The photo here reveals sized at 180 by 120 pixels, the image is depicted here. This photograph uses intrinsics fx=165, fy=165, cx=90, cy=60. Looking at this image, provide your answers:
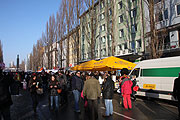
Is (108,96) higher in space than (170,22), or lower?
lower

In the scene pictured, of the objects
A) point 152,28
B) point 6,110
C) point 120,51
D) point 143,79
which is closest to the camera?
point 6,110

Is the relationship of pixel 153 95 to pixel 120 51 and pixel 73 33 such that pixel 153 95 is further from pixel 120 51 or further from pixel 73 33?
pixel 73 33

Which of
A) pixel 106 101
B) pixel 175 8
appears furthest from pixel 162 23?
pixel 106 101

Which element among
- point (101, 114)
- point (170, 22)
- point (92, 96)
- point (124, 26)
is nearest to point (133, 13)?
point (124, 26)

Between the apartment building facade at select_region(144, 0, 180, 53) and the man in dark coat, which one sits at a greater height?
the apartment building facade at select_region(144, 0, 180, 53)

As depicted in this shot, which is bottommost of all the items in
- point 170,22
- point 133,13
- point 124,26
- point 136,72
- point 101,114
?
point 101,114

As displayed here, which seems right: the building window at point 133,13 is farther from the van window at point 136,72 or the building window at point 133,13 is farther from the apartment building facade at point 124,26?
the van window at point 136,72

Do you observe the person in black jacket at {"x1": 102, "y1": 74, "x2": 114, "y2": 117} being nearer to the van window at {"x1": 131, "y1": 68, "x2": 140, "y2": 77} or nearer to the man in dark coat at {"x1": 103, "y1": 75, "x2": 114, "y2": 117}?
the man in dark coat at {"x1": 103, "y1": 75, "x2": 114, "y2": 117}

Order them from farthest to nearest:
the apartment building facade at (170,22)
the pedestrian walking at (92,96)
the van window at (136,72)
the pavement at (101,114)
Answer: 1. the apartment building facade at (170,22)
2. the van window at (136,72)
3. the pavement at (101,114)
4. the pedestrian walking at (92,96)

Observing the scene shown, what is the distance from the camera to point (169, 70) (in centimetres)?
1041

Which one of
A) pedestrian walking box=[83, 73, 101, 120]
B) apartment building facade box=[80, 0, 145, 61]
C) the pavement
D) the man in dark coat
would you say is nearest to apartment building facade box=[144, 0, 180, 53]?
apartment building facade box=[80, 0, 145, 61]

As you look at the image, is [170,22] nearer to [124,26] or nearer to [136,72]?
[124,26]

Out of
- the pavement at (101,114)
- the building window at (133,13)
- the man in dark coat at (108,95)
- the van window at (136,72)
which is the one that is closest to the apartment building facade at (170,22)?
the building window at (133,13)

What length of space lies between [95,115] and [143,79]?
6.90 metres
